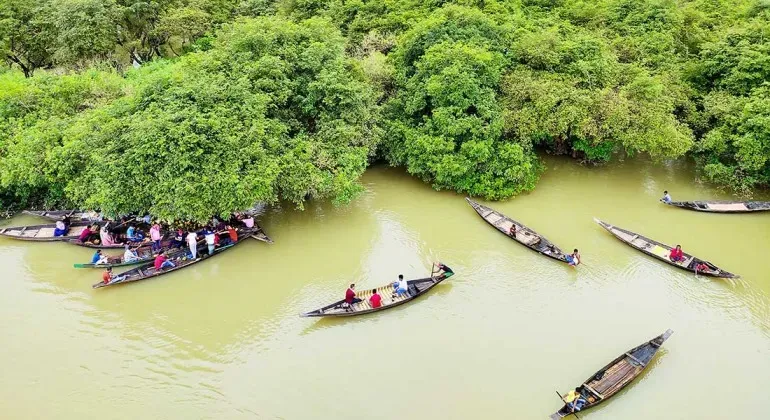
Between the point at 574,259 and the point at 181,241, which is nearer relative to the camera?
the point at 574,259

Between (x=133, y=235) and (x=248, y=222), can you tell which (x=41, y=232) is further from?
(x=248, y=222)

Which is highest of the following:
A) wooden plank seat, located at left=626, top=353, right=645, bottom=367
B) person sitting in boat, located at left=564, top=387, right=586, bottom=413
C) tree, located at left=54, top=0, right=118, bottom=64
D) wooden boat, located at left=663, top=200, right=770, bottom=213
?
tree, located at left=54, top=0, right=118, bottom=64

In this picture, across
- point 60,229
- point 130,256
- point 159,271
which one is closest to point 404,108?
point 159,271

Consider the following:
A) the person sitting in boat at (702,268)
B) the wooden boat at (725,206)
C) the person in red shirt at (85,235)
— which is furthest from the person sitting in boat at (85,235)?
the wooden boat at (725,206)

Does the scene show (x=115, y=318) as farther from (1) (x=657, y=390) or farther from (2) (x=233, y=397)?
(1) (x=657, y=390)

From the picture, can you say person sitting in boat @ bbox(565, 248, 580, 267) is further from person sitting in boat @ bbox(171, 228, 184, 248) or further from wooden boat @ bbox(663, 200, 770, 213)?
person sitting in boat @ bbox(171, 228, 184, 248)

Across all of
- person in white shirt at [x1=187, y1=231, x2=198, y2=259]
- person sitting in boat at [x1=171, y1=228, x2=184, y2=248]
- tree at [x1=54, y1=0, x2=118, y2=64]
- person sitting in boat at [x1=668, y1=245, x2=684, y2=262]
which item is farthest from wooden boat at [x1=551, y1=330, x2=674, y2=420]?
tree at [x1=54, y1=0, x2=118, y2=64]
